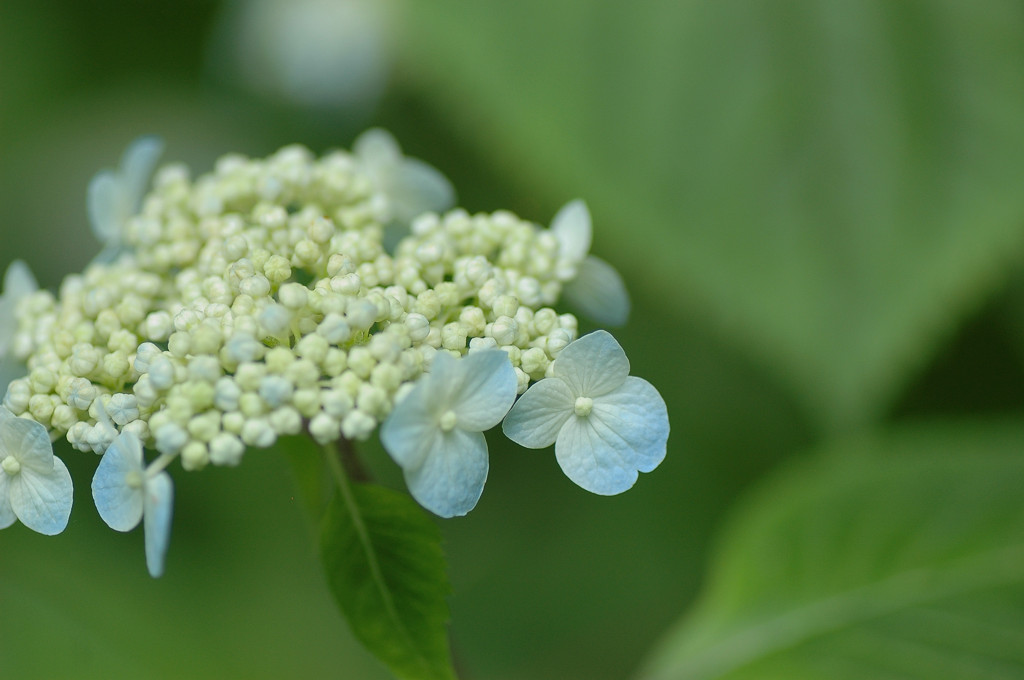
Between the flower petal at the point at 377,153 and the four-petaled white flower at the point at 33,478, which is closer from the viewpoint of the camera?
the four-petaled white flower at the point at 33,478

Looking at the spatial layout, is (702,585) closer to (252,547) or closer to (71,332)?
(252,547)

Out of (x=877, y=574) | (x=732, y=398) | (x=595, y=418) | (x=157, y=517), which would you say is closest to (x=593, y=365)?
(x=595, y=418)

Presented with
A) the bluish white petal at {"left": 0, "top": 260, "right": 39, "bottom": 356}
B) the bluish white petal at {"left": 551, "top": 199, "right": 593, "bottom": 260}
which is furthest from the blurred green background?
A: the bluish white petal at {"left": 0, "top": 260, "right": 39, "bottom": 356}

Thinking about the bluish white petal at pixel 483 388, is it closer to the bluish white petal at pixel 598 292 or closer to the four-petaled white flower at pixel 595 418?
the four-petaled white flower at pixel 595 418

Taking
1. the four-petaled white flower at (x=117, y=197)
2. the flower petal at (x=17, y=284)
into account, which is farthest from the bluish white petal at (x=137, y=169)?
the flower petal at (x=17, y=284)

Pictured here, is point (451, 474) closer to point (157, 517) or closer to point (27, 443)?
point (157, 517)
